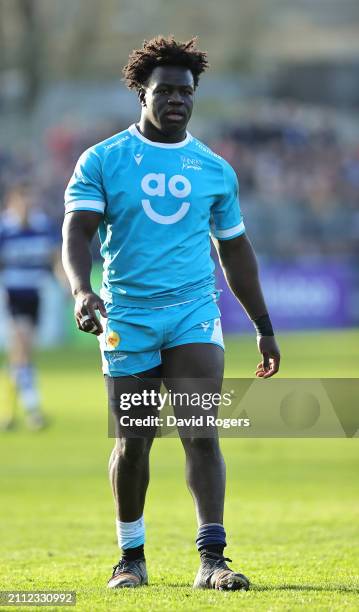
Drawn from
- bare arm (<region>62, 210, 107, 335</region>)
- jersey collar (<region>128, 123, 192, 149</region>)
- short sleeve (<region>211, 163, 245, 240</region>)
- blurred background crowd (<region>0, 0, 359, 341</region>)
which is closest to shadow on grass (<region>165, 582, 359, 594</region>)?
bare arm (<region>62, 210, 107, 335</region>)

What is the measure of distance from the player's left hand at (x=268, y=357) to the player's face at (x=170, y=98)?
3.80ft

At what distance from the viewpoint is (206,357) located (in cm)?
612

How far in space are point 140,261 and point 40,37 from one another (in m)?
40.5

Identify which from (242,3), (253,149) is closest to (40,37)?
(242,3)

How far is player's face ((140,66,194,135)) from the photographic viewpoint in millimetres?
6090

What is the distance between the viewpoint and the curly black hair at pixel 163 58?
6184mm

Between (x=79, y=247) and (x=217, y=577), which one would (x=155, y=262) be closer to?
(x=79, y=247)

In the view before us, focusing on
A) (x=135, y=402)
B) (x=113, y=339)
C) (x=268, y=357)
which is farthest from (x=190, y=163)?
(x=135, y=402)

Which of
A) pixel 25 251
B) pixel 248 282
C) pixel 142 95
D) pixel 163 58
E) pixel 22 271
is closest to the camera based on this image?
pixel 163 58

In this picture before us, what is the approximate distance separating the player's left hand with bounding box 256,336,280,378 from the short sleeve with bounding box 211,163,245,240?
56 centimetres

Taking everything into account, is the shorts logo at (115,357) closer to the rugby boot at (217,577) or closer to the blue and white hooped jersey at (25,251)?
the rugby boot at (217,577)

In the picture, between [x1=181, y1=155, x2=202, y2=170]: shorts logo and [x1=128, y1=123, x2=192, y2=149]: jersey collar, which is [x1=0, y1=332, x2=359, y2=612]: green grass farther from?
[x1=128, y1=123, x2=192, y2=149]: jersey collar

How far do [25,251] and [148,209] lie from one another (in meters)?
10.5

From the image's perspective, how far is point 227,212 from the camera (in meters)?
6.35
